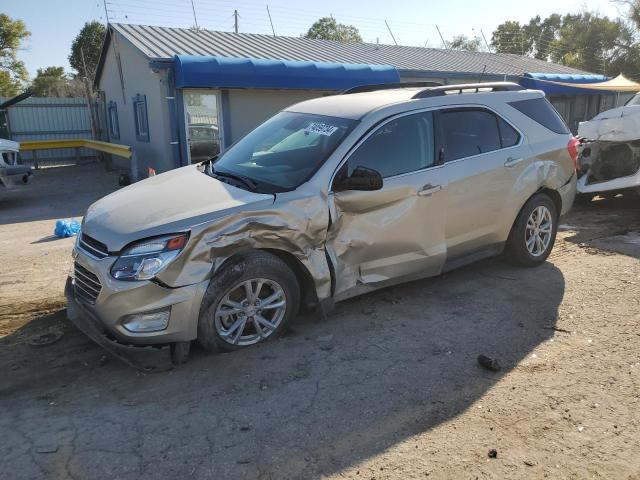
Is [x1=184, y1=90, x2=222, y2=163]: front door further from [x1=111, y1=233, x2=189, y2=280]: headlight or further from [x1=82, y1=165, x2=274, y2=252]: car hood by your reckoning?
[x1=111, y1=233, x2=189, y2=280]: headlight

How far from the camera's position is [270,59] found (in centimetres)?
1355

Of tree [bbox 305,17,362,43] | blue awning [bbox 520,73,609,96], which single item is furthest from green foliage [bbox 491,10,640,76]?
blue awning [bbox 520,73,609,96]

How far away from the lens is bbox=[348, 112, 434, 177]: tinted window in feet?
14.2

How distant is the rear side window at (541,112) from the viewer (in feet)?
18.1

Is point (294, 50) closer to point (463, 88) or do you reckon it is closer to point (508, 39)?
point (463, 88)

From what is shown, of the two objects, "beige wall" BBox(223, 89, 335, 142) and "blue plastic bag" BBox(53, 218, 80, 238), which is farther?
"beige wall" BBox(223, 89, 335, 142)

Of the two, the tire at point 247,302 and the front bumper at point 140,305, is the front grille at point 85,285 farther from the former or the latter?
the tire at point 247,302

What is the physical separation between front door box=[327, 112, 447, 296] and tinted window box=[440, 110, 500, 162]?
0.19 meters

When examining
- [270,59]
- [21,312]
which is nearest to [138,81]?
[270,59]

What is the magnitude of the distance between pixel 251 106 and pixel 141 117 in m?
3.26

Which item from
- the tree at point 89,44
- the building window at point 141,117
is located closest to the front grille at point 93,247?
the building window at point 141,117

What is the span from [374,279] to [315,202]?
891 millimetres

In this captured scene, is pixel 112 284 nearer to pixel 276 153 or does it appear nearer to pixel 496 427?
pixel 276 153

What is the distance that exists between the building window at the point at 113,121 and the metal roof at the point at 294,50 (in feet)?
11.6
